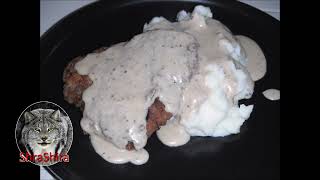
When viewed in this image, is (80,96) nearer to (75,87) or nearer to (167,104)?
(75,87)

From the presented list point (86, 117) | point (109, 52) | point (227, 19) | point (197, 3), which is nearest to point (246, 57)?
point (227, 19)

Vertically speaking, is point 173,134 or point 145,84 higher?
point 145,84

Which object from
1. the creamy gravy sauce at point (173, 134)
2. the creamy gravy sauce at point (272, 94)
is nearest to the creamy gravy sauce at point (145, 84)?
the creamy gravy sauce at point (173, 134)

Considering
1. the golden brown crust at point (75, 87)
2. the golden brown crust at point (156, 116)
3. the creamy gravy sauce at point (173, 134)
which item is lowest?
the creamy gravy sauce at point (173, 134)

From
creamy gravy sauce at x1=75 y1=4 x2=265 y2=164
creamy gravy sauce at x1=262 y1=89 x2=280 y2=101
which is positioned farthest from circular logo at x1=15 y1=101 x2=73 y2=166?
creamy gravy sauce at x1=262 y1=89 x2=280 y2=101

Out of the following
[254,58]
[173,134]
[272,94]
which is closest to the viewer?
[173,134]

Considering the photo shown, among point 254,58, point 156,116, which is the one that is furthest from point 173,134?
point 254,58

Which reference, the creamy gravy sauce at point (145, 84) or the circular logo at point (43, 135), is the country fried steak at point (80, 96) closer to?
the creamy gravy sauce at point (145, 84)

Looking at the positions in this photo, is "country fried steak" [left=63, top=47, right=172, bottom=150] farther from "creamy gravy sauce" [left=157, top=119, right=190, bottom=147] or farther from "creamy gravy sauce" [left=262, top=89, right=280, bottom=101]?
"creamy gravy sauce" [left=262, top=89, right=280, bottom=101]
